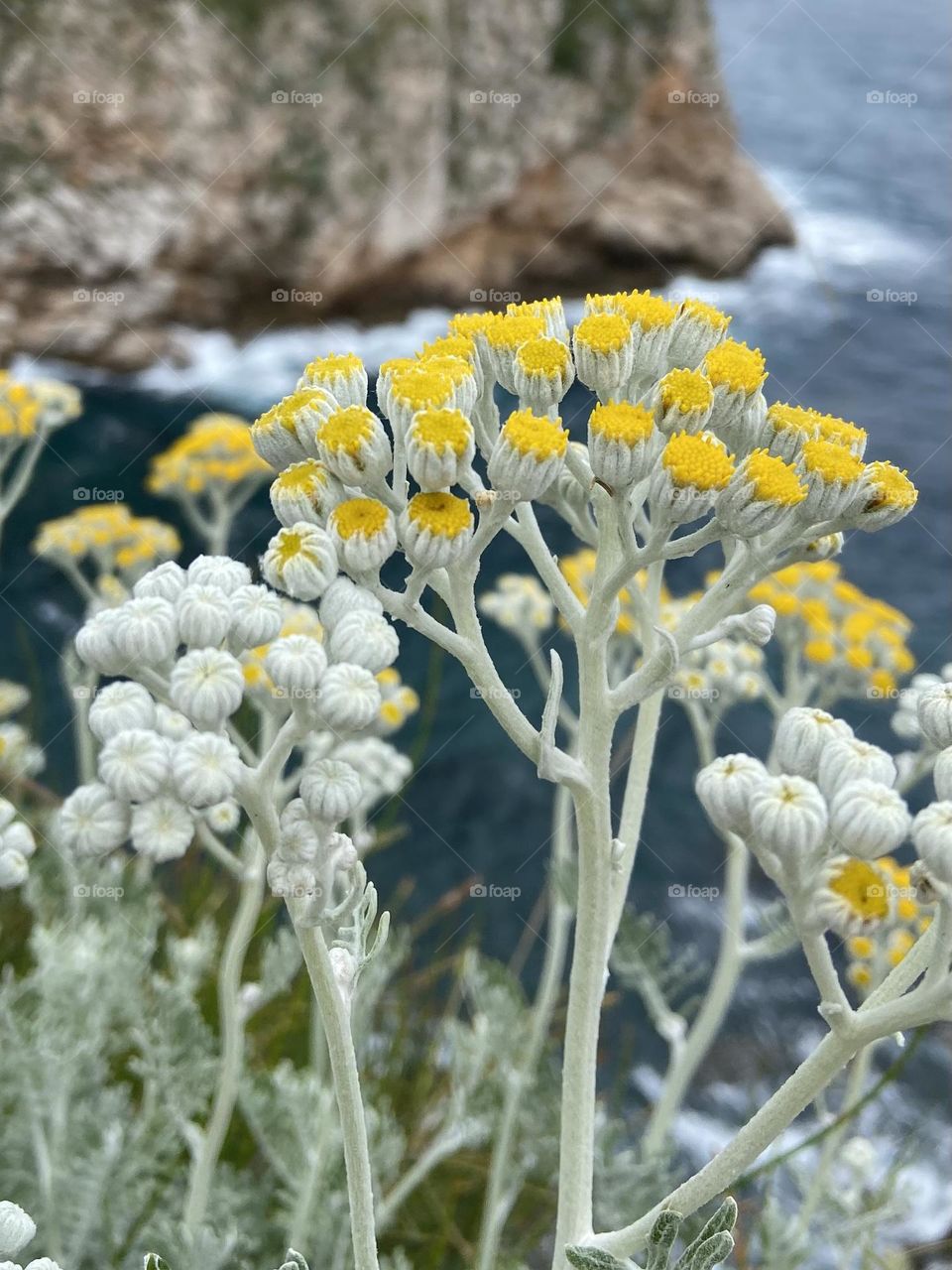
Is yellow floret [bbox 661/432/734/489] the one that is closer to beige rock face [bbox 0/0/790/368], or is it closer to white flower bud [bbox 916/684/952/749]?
white flower bud [bbox 916/684/952/749]

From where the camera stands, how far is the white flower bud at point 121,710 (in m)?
1.67

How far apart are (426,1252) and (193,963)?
121cm

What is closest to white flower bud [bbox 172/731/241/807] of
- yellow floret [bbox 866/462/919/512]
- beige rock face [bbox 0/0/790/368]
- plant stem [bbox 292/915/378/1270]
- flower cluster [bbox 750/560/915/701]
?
plant stem [bbox 292/915/378/1270]

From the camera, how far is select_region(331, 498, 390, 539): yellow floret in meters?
1.58

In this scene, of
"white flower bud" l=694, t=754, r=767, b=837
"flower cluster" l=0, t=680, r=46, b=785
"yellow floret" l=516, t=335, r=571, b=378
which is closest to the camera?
"white flower bud" l=694, t=754, r=767, b=837

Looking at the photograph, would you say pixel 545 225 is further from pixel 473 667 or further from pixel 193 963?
pixel 473 667

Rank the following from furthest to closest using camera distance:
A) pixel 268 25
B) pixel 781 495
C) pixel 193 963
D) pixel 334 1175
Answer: pixel 268 25 < pixel 334 1175 < pixel 193 963 < pixel 781 495

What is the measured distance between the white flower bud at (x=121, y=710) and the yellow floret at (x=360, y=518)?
38cm

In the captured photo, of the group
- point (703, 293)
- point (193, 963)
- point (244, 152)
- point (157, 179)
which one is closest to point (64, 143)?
point (157, 179)

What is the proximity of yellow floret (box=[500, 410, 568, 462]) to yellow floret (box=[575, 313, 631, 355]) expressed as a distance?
0.16 meters

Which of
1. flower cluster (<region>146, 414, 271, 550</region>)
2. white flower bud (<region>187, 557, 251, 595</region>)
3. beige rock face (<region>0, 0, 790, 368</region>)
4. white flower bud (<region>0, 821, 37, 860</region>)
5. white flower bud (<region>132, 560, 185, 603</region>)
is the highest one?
beige rock face (<region>0, 0, 790, 368</region>)

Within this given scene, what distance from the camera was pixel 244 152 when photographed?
944cm

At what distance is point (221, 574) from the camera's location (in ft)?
5.66

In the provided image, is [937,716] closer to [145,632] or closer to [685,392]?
[685,392]
